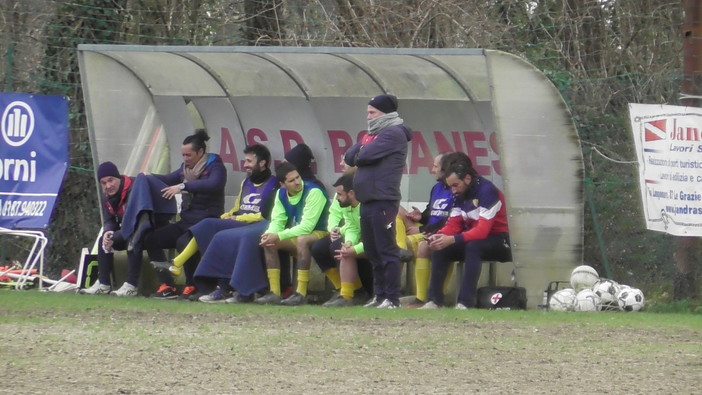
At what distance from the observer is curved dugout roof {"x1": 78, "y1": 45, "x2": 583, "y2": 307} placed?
40.4 feet

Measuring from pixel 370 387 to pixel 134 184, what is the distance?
642 cm

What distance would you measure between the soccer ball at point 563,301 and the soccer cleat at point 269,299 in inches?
94.3

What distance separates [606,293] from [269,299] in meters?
2.93

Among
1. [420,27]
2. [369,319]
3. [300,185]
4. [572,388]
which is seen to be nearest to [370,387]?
[572,388]

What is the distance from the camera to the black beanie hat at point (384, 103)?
12.0m

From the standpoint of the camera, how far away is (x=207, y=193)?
13500mm

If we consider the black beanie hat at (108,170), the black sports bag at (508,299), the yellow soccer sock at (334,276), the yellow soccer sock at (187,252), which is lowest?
the black sports bag at (508,299)

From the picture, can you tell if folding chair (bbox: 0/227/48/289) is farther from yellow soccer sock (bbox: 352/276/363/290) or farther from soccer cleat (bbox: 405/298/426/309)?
soccer cleat (bbox: 405/298/426/309)

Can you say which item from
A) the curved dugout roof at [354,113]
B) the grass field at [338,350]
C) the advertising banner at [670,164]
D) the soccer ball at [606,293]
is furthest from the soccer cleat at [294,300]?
the advertising banner at [670,164]

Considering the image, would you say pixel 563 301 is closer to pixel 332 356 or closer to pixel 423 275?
pixel 423 275

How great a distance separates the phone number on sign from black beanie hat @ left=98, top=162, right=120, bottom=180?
955mm

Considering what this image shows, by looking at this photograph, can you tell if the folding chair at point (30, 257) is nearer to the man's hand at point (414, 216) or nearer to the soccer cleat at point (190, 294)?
the soccer cleat at point (190, 294)

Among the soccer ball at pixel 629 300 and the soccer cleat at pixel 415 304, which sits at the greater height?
the soccer ball at pixel 629 300

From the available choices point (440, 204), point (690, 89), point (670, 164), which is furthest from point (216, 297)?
point (690, 89)
